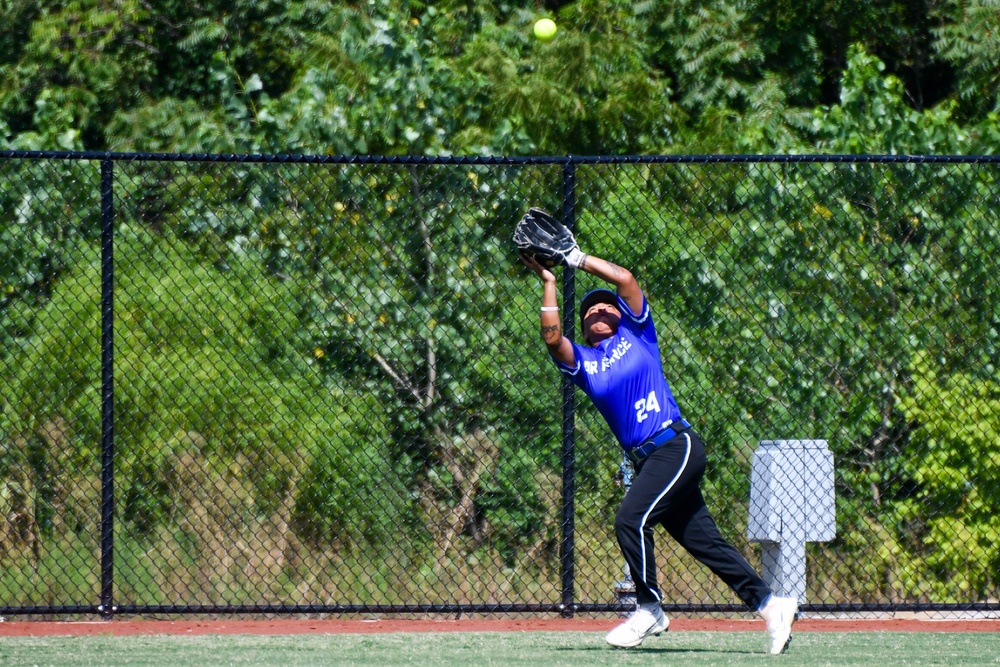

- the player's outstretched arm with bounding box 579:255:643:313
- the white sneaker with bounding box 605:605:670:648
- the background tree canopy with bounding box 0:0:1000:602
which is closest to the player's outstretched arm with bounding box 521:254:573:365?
the player's outstretched arm with bounding box 579:255:643:313

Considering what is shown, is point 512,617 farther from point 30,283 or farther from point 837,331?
point 30,283

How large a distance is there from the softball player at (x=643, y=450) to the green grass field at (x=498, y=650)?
7.8 inches

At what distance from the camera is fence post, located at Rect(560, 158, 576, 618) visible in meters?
6.34

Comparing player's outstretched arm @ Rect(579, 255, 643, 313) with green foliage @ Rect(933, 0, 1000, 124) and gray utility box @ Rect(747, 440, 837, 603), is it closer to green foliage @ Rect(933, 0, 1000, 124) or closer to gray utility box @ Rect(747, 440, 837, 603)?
gray utility box @ Rect(747, 440, 837, 603)

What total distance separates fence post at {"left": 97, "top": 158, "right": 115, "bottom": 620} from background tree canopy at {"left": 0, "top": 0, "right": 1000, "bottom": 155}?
90.9 inches

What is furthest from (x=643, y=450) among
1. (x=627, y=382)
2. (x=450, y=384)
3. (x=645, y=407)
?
(x=450, y=384)

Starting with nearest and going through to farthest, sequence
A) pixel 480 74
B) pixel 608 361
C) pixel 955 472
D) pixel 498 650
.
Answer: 1. pixel 608 361
2. pixel 498 650
3. pixel 955 472
4. pixel 480 74

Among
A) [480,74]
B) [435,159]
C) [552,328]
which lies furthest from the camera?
[480,74]

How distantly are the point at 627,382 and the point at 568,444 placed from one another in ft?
4.14

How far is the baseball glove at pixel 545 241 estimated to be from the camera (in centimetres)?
523

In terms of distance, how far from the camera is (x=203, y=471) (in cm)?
699

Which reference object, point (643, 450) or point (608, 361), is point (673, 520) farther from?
point (608, 361)

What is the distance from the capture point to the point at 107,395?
6203 millimetres

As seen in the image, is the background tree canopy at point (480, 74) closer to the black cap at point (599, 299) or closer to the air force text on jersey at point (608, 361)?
the black cap at point (599, 299)
